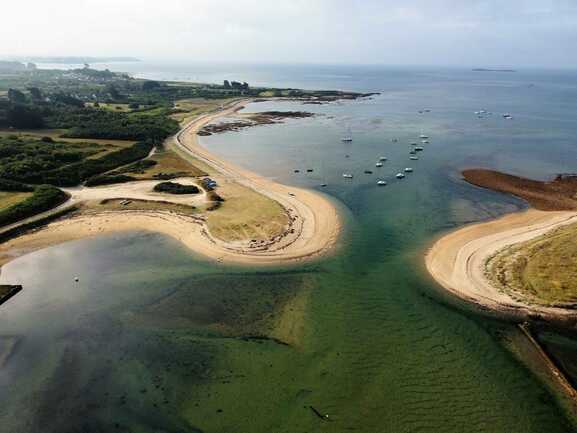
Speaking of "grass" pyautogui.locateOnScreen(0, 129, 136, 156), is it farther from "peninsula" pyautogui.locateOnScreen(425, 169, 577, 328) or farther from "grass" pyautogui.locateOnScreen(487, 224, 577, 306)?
"grass" pyautogui.locateOnScreen(487, 224, 577, 306)

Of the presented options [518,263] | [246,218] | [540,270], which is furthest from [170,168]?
[540,270]

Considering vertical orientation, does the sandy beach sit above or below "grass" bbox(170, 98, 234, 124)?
below

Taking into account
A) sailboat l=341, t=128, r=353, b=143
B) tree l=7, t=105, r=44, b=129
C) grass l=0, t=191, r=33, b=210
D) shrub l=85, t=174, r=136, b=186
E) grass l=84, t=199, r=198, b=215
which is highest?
tree l=7, t=105, r=44, b=129

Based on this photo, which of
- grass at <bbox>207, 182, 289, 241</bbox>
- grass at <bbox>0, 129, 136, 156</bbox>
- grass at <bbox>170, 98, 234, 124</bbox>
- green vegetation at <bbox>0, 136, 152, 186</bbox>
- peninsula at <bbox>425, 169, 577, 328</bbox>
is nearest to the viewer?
peninsula at <bbox>425, 169, 577, 328</bbox>

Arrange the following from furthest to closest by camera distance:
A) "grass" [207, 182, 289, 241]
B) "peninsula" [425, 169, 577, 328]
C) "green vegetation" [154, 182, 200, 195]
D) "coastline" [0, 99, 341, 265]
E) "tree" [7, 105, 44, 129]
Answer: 1. "tree" [7, 105, 44, 129]
2. "green vegetation" [154, 182, 200, 195]
3. "grass" [207, 182, 289, 241]
4. "coastline" [0, 99, 341, 265]
5. "peninsula" [425, 169, 577, 328]

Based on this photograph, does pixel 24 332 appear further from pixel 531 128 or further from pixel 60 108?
pixel 531 128

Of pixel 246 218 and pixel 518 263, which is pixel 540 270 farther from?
pixel 246 218

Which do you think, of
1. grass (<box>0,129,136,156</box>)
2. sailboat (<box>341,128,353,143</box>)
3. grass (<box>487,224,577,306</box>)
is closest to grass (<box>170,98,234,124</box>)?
grass (<box>0,129,136,156</box>)

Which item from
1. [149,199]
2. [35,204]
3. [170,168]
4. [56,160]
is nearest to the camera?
[35,204]
